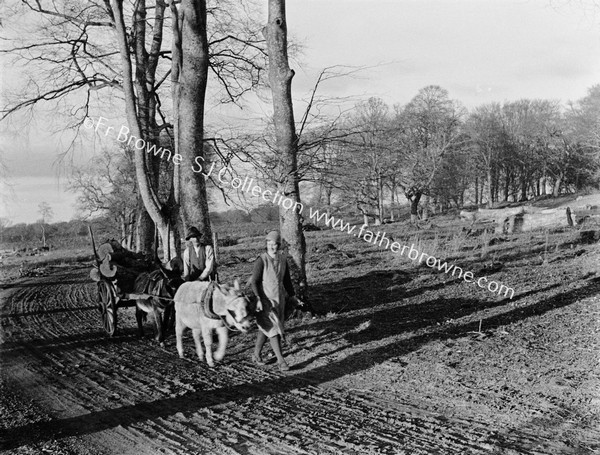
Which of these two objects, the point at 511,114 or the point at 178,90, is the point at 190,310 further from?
the point at 511,114

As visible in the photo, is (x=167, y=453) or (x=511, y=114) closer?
(x=167, y=453)

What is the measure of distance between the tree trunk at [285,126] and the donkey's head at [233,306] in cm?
381

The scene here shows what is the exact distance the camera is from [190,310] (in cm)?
709

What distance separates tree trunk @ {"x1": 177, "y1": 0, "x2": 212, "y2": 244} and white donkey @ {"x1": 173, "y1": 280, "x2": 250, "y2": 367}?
9.86 feet

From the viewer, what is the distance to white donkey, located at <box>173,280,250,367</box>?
617cm

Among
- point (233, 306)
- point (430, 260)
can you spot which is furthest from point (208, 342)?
point (430, 260)

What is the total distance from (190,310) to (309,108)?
4.89m

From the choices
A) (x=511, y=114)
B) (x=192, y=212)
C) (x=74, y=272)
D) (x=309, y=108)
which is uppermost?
(x=511, y=114)

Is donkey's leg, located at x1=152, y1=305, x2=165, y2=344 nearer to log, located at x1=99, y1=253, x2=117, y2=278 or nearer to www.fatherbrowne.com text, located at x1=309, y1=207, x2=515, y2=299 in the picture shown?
log, located at x1=99, y1=253, x2=117, y2=278

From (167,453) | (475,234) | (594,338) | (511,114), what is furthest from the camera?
(511,114)

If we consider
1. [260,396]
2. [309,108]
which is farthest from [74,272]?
[260,396]

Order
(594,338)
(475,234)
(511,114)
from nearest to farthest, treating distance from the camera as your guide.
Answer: (594,338) < (475,234) < (511,114)

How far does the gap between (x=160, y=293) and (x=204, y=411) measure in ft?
11.0

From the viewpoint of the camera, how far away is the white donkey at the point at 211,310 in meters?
6.17
